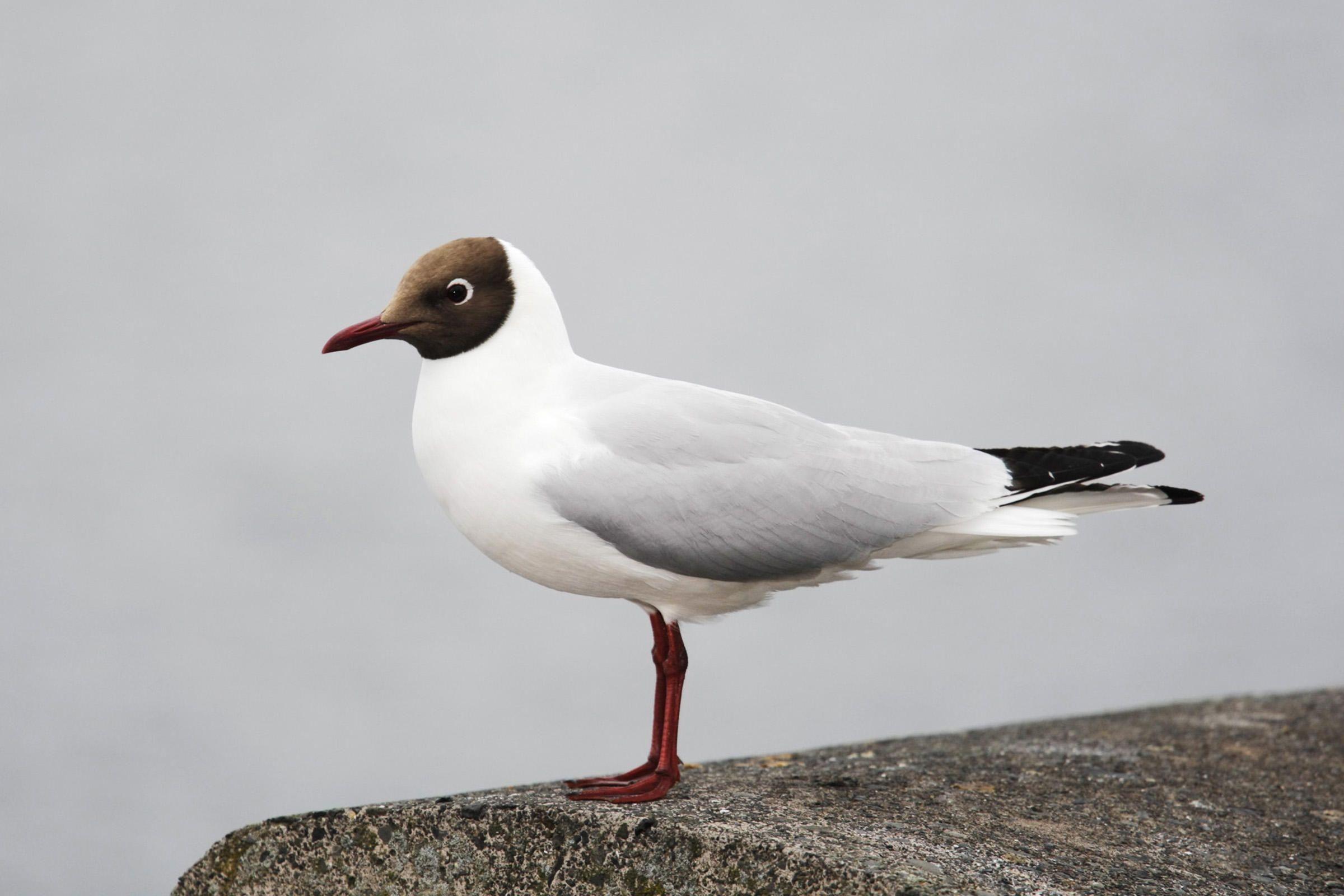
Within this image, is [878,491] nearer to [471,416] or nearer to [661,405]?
[661,405]

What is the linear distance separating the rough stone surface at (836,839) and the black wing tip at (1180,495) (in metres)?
0.85

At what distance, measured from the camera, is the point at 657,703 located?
3.46m

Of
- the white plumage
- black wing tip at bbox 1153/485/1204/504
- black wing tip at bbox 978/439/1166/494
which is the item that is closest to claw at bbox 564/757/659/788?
the white plumage

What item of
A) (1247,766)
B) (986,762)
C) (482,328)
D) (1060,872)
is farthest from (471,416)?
(1247,766)

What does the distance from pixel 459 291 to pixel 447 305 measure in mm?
44

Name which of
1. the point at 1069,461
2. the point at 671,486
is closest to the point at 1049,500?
the point at 1069,461

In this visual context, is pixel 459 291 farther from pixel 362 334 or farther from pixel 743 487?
pixel 743 487

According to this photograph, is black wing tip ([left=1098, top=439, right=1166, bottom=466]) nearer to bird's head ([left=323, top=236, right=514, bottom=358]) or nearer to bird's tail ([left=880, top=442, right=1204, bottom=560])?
bird's tail ([left=880, top=442, right=1204, bottom=560])

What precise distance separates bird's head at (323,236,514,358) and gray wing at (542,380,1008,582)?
0.35 meters

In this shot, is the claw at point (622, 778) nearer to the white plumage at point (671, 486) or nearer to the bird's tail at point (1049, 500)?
the white plumage at point (671, 486)

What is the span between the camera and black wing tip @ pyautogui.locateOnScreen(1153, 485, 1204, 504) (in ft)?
11.1

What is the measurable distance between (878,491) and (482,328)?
102 centimetres

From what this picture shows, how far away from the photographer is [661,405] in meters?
3.29

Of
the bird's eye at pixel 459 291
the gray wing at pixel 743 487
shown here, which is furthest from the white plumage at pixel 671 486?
the bird's eye at pixel 459 291
